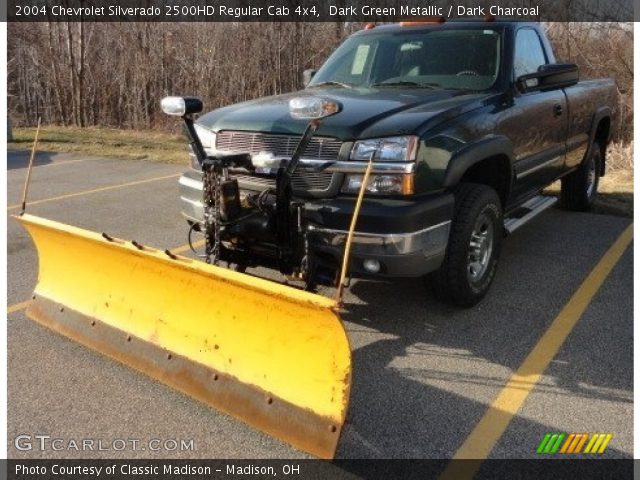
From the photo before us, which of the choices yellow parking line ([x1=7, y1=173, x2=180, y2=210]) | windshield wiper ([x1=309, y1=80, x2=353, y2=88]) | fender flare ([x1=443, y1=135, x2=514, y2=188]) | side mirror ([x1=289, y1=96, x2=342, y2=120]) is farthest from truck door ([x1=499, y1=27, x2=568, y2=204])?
yellow parking line ([x1=7, y1=173, x2=180, y2=210])

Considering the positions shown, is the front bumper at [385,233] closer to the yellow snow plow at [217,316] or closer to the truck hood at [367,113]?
the yellow snow plow at [217,316]

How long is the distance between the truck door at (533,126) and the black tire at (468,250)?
60 cm

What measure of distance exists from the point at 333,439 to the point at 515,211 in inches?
133

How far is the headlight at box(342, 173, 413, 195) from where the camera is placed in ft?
11.2

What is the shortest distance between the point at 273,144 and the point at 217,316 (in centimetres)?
121

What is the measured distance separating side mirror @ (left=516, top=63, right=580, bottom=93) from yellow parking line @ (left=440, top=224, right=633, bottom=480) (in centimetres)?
159

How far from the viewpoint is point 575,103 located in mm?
5773

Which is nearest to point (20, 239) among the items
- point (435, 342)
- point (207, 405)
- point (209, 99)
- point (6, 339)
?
point (6, 339)

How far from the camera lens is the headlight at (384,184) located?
11.2 ft

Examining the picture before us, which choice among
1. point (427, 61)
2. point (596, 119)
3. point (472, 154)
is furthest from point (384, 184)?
point (596, 119)

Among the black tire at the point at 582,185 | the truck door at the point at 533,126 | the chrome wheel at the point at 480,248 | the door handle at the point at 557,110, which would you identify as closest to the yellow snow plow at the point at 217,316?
the chrome wheel at the point at 480,248

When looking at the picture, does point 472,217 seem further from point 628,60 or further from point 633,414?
point 628,60

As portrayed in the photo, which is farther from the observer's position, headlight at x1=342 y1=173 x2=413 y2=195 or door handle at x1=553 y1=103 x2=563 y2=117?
door handle at x1=553 y1=103 x2=563 y2=117

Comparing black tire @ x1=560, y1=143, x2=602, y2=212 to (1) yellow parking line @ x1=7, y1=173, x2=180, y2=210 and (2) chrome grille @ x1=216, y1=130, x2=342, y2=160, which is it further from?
(1) yellow parking line @ x1=7, y1=173, x2=180, y2=210
